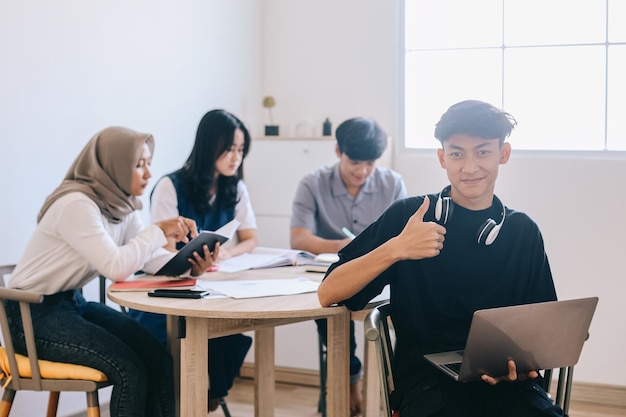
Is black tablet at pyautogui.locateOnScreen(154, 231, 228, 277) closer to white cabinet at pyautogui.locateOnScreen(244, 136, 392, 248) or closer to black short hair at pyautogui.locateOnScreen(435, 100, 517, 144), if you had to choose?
black short hair at pyautogui.locateOnScreen(435, 100, 517, 144)

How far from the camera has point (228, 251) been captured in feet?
10.9

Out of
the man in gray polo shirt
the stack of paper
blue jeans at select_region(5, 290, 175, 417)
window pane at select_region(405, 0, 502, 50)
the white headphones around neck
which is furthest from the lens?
window pane at select_region(405, 0, 502, 50)

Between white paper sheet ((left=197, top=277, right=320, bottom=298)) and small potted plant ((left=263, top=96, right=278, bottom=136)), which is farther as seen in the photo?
small potted plant ((left=263, top=96, right=278, bottom=136))

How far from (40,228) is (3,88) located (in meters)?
0.63

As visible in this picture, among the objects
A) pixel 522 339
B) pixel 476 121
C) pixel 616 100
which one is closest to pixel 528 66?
pixel 616 100

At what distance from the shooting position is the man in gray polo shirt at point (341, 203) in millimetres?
3406

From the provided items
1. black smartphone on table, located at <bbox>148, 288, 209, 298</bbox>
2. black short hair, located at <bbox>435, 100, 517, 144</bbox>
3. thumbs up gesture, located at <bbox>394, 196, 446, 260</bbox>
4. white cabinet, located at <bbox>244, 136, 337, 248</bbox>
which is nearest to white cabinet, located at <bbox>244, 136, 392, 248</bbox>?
white cabinet, located at <bbox>244, 136, 337, 248</bbox>

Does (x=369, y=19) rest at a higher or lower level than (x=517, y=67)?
higher

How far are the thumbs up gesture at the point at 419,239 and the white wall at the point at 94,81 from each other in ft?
5.48

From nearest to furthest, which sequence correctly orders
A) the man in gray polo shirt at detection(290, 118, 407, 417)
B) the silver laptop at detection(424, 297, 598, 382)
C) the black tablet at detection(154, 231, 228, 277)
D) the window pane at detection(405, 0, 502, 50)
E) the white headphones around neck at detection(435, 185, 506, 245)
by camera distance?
the silver laptop at detection(424, 297, 598, 382) < the white headphones around neck at detection(435, 185, 506, 245) < the black tablet at detection(154, 231, 228, 277) < the man in gray polo shirt at detection(290, 118, 407, 417) < the window pane at detection(405, 0, 502, 50)

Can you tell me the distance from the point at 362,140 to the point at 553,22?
1.36m

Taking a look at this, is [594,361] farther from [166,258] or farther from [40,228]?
[40,228]

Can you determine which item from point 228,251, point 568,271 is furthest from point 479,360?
point 568,271

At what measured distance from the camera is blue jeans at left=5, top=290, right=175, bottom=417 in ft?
7.82
